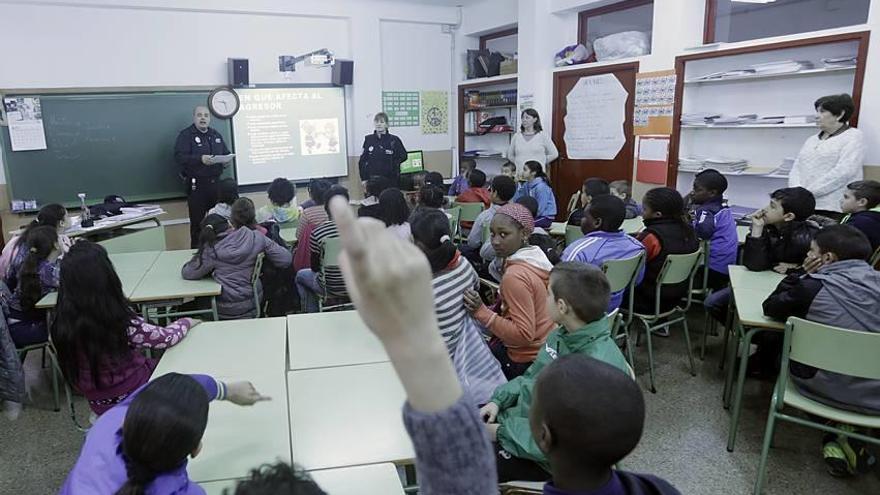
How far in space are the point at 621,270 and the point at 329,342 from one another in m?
1.58

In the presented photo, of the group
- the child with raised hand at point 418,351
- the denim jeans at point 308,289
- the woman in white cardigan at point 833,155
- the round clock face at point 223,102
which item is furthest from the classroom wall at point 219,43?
the child with raised hand at point 418,351

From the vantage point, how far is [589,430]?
969 mm

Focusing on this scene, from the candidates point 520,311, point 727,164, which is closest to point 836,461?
point 520,311

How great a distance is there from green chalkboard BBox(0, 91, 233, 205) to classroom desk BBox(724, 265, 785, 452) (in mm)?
5638

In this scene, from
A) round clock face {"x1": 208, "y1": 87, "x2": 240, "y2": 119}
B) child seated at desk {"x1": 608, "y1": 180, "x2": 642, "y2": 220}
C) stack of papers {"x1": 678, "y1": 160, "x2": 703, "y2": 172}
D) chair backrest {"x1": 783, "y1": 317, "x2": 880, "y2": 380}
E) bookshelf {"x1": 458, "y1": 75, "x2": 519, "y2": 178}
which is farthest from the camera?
bookshelf {"x1": 458, "y1": 75, "x2": 519, "y2": 178}

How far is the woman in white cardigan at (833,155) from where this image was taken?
4086 millimetres

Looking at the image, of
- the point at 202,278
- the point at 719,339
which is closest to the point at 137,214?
the point at 202,278

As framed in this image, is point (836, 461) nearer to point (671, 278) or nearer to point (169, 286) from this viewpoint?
point (671, 278)

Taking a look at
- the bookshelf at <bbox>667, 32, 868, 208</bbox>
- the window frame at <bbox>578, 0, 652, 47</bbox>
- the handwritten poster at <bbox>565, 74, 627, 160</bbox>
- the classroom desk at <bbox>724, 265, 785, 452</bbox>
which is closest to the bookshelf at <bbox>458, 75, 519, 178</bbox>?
the handwritten poster at <bbox>565, 74, 627, 160</bbox>

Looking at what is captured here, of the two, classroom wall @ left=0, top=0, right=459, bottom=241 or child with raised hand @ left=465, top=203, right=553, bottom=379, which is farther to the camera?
classroom wall @ left=0, top=0, right=459, bottom=241

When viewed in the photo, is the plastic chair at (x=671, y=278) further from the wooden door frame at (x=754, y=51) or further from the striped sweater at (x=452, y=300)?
the wooden door frame at (x=754, y=51)

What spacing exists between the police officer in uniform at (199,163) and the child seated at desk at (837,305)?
212 inches

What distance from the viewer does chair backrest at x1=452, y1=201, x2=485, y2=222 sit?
16.9 ft

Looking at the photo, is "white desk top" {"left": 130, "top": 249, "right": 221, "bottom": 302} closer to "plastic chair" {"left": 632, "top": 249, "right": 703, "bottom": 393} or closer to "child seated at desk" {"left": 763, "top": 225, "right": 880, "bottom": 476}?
"plastic chair" {"left": 632, "top": 249, "right": 703, "bottom": 393}
